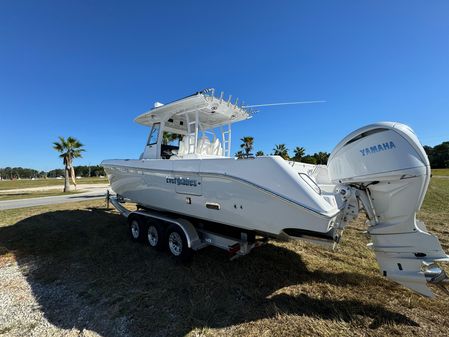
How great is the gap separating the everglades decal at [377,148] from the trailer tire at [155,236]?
4.03 m

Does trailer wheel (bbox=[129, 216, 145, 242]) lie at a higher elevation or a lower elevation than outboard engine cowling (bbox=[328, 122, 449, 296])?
lower

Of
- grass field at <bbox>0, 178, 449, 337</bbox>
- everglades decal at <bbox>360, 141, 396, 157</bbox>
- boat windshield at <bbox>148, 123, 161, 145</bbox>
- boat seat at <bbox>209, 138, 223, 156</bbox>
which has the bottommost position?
grass field at <bbox>0, 178, 449, 337</bbox>

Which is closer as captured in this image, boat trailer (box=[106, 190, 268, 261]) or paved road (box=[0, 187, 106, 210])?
boat trailer (box=[106, 190, 268, 261])

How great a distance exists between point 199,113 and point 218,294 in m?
3.81

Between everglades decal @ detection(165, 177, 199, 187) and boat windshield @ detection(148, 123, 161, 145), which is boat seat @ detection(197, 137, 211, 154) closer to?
boat windshield @ detection(148, 123, 161, 145)

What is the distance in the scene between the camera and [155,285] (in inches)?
149

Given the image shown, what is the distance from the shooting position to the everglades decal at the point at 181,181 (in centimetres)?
413

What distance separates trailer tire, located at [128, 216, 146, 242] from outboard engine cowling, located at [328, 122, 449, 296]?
456 centimetres

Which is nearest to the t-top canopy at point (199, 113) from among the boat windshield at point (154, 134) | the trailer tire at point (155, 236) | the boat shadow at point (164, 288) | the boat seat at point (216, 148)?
the boat windshield at point (154, 134)

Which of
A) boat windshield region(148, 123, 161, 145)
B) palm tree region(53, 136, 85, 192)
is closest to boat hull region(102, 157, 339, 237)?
boat windshield region(148, 123, 161, 145)

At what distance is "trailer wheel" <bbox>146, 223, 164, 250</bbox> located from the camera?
503cm

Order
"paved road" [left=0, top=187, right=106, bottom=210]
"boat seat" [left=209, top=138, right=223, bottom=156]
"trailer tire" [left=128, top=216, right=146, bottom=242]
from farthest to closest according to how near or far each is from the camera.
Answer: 1. "paved road" [left=0, top=187, right=106, bottom=210]
2. "boat seat" [left=209, top=138, right=223, bottom=156]
3. "trailer tire" [left=128, top=216, right=146, bottom=242]

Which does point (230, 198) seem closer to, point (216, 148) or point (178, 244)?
point (178, 244)

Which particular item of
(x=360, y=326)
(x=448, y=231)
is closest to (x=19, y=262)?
(x=360, y=326)
